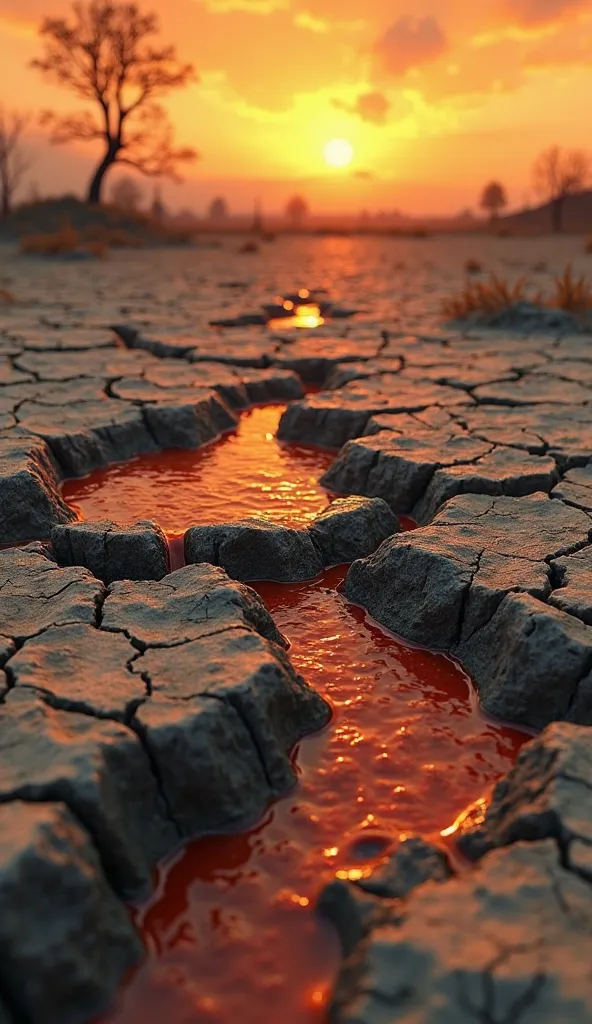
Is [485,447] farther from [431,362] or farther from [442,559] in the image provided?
[431,362]

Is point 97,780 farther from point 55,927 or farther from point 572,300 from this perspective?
point 572,300

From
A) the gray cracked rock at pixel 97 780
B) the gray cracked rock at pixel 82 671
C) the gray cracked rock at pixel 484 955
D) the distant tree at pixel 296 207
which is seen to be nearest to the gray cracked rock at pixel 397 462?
the gray cracked rock at pixel 82 671

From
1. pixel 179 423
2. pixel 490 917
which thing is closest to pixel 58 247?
pixel 179 423

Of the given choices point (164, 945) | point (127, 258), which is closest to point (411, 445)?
point (164, 945)

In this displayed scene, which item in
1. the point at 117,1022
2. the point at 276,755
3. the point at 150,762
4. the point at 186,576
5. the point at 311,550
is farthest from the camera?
the point at 311,550

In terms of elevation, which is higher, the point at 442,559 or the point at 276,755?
the point at 442,559

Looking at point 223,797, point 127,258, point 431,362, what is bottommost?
point 223,797

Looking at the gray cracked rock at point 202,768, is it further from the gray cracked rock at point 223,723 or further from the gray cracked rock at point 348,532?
the gray cracked rock at point 348,532
